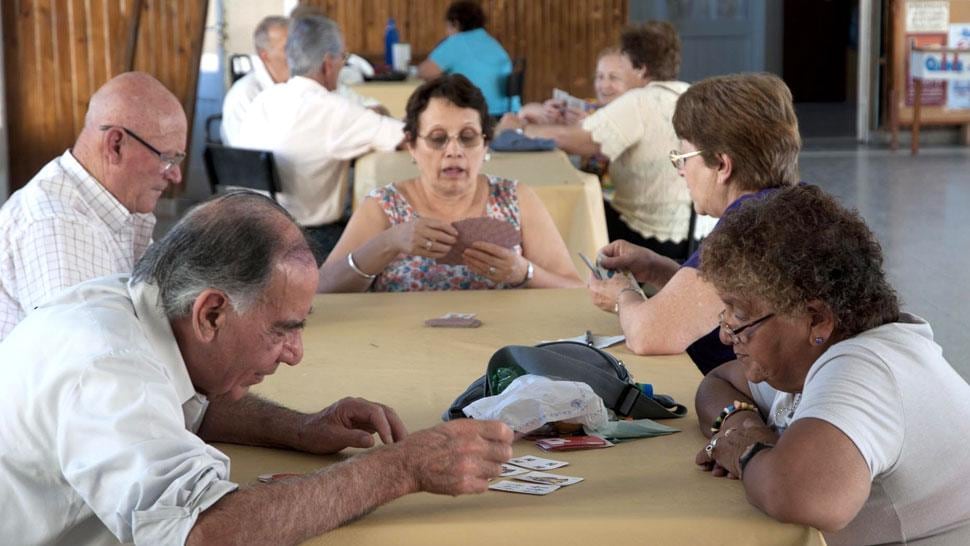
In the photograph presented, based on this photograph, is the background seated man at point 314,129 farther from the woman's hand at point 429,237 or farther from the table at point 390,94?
the table at point 390,94

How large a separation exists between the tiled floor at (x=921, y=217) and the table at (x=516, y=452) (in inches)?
92.6

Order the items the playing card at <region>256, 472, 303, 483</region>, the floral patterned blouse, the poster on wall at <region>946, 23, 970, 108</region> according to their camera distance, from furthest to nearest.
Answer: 1. the poster on wall at <region>946, 23, 970, 108</region>
2. the floral patterned blouse
3. the playing card at <region>256, 472, 303, 483</region>

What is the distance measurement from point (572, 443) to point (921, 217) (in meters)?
8.39

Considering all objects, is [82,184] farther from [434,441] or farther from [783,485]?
[783,485]

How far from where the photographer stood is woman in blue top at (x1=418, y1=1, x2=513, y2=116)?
10758mm

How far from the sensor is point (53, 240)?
3.00 metres

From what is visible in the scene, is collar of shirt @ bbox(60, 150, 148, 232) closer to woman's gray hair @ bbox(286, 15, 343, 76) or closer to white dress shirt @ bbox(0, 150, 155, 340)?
white dress shirt @ bbox(0, 150, 155, 340)

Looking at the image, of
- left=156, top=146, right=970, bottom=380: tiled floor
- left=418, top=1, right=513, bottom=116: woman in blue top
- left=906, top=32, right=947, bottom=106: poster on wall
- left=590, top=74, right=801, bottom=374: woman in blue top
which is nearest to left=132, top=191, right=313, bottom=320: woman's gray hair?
left=590, top=74, right=801, bottom=374: woman in blue top

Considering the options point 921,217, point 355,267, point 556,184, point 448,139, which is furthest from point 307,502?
point 921,217

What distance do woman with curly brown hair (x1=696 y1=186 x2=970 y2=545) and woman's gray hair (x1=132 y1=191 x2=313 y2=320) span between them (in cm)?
72

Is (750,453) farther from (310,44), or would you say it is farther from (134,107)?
(310,44)

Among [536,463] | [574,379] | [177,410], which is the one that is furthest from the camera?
[574,379]

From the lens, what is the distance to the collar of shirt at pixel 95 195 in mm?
3230

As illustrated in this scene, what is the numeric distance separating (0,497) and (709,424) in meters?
1.20
